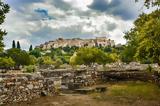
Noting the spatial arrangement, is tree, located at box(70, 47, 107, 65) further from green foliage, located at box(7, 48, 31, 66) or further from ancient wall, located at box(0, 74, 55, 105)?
ancient wall, located at box(0, 74, 55, 105)

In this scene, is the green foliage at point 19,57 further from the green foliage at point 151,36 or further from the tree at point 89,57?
the green foliage at point 151,36

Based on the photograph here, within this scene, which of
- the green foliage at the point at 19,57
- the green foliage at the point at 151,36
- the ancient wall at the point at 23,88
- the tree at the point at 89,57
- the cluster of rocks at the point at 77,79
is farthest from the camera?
the tree at the point at 89,57

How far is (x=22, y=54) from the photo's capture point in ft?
447

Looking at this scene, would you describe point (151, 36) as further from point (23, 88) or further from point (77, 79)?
point (77, 79)

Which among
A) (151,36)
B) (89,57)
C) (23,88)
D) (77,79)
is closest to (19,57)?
(89,57)

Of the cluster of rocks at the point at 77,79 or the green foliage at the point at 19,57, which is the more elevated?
the green foliage at the point at 19,57

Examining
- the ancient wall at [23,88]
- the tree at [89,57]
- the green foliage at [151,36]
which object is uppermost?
the tree at [89,57]

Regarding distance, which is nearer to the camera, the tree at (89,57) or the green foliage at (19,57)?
the green foliage at (19,57)

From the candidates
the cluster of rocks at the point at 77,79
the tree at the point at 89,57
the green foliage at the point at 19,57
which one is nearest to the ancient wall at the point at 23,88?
the cluster of rocks at the point at 77,79

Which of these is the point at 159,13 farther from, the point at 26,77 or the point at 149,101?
the point at 26,77

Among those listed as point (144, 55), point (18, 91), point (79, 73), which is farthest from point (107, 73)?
point (18, 91)

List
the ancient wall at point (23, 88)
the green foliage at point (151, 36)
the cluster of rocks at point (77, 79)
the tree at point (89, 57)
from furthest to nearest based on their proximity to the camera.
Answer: the tree at point (89, 57), the cluster of rocks at point (77, 79), the green foliage at point (151, 36), the ancient wall at point (23, 88)

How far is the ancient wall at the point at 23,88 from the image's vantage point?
21.2m

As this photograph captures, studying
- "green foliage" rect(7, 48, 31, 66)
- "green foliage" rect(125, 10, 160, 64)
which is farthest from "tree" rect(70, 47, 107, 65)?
"green foliage" rect(125, 10, 160, 64)
